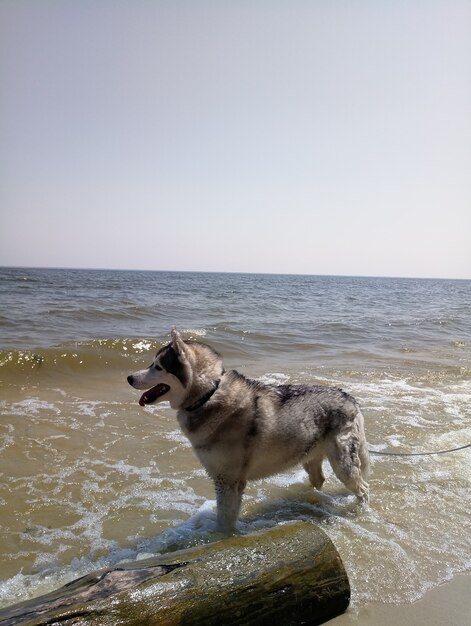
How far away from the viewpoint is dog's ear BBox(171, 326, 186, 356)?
4184 mm

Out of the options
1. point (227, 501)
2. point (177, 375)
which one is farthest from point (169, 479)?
point (177, 375)

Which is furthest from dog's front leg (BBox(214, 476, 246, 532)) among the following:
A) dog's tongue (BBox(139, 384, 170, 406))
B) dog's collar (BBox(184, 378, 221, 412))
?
dog's tongue (BBox(139, 384, 170, 406))

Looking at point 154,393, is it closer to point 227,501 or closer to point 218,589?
point 227,501

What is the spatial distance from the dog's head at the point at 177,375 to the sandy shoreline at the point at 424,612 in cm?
222

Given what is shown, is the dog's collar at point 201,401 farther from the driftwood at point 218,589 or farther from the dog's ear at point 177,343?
the driftwood at point 218,589

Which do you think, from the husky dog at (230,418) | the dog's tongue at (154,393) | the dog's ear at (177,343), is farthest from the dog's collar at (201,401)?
the dog's ear at (177,343)

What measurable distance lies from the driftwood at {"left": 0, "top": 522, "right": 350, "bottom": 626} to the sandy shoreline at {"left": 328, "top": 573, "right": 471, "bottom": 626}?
19 centimetres

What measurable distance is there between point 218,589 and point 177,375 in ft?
6.72

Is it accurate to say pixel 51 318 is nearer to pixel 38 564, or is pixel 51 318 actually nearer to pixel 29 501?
pixel 29 501

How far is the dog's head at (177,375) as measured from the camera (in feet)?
14.1

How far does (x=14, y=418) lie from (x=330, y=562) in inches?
260

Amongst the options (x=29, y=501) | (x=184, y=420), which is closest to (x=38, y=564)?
(x=29, y=501)

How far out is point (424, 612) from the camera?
3365mm

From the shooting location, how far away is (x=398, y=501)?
5277 millimetres
